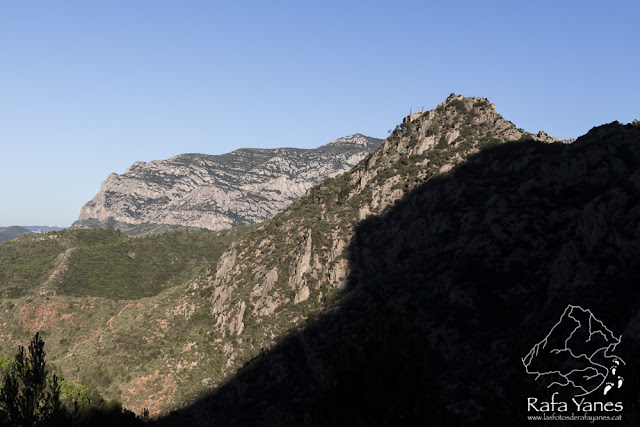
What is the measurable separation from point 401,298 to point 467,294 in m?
9.66

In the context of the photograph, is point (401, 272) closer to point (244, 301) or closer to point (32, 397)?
point (244, 301)

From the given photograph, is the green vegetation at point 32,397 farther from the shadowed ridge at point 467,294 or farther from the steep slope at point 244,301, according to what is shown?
the steep slope at point 244,301

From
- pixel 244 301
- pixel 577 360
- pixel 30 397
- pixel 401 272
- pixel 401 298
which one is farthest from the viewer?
pixel 244 301

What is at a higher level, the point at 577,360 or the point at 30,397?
the point at 577,360

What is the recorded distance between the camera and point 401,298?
60125mm

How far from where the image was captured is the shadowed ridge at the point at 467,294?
57.3 feet

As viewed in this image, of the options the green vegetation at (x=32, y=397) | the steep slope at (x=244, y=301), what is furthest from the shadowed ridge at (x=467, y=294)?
the green vegetation at (x=32, y=397)

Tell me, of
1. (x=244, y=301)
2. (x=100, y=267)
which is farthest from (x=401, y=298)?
(x=100, y=267)

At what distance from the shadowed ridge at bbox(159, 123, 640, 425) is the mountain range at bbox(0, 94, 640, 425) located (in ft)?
0.52

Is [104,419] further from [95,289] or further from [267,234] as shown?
[95,289]

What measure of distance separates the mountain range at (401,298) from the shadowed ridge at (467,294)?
0.52 feet

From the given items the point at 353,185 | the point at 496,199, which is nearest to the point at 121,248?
the point at 353,185

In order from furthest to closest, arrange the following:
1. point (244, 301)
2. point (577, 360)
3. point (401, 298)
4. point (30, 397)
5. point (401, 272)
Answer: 1. point (244, 301)
2. point (401, 272)
3. point (401, 298)
4. point (30, 397)
5. point (577, 360)

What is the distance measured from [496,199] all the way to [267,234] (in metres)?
59.1
